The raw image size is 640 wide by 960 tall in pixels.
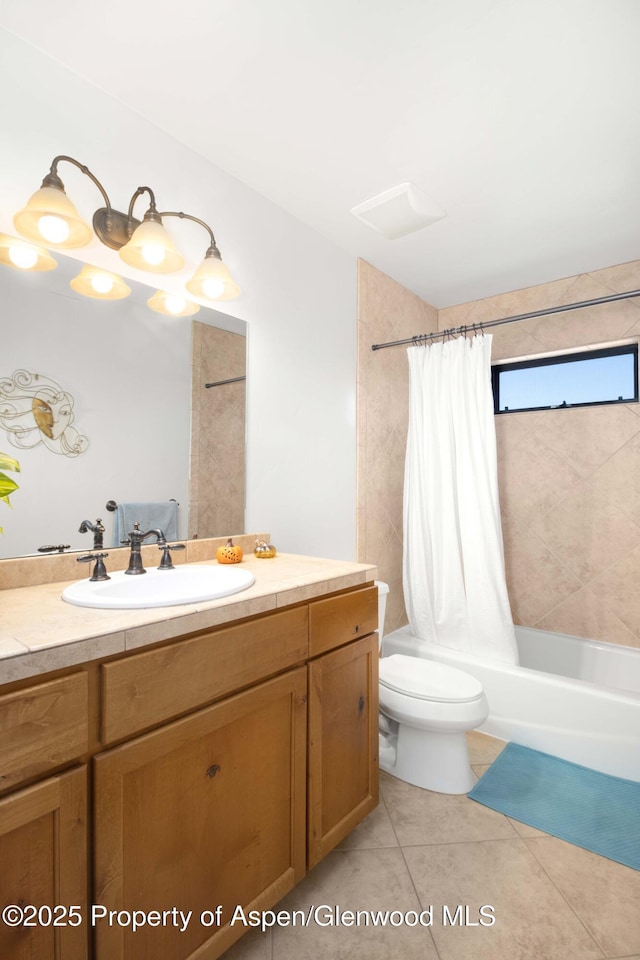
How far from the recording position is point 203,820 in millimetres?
1030

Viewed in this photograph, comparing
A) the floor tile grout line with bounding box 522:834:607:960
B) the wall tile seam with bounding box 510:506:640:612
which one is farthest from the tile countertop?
the wall tile seam with bounding box 510:506:640:612

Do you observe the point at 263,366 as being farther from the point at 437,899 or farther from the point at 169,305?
the point at 437,899

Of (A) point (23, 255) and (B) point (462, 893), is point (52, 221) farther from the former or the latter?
(B) point (462, 893)

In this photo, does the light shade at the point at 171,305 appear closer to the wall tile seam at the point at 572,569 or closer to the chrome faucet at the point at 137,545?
the chrome faucet at the point at 137,545

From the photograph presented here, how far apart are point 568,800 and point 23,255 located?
8.41 ft

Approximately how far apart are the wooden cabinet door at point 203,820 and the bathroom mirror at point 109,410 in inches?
27.3

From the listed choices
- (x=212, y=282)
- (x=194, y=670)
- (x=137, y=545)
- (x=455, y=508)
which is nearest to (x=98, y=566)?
(x=137, y=545)

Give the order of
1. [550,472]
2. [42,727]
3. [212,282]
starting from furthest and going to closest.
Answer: [550,472], [212,282], [42,727]

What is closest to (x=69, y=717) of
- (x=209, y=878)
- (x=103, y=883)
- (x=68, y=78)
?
(x=103, y=883)

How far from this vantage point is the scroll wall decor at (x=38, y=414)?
4.21ft

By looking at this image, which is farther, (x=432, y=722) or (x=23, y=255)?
(x=432, y=722)

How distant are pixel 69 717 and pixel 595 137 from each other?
2329 mm

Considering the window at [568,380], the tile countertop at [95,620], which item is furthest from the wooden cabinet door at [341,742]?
the window at [568,380]

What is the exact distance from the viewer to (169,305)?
1.66 m
